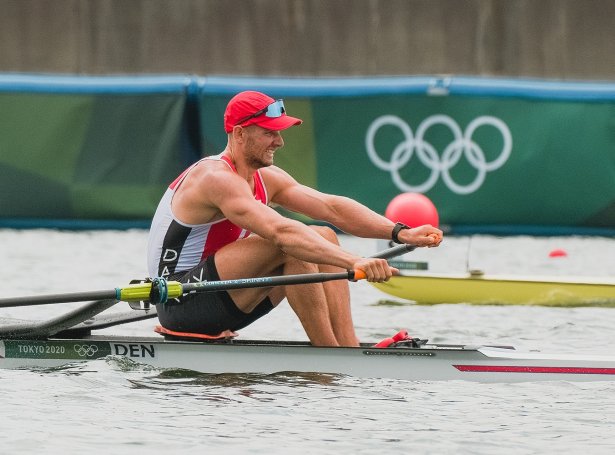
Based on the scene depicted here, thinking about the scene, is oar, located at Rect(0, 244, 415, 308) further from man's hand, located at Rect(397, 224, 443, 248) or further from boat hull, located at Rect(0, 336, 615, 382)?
man's hand, located at Rect(397, 224, 443, 248)

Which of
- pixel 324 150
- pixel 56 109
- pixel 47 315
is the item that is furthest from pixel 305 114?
pixel 47 315

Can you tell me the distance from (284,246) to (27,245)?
22.5ft

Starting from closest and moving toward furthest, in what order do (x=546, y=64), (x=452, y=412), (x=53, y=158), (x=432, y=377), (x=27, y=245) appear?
(x=452, y=412)
(x=432, y=377)
(x=27, y=245)
(x=53, y=158)
(x=546, y=64)

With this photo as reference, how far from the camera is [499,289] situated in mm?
11000

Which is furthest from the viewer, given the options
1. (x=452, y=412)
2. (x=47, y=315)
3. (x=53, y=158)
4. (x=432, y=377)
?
(x=53, y=158)

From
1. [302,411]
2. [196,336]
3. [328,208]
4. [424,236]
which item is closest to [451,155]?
[328,208]

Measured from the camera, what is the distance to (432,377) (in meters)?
7.72

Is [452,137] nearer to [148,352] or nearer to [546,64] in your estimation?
[546,64]

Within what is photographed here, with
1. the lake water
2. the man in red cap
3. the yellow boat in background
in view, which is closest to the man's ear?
the man in red cap

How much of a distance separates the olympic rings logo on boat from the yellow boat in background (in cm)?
368

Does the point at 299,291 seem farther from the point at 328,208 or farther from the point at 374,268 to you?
the point at 328,208

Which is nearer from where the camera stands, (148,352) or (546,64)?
(148,352)

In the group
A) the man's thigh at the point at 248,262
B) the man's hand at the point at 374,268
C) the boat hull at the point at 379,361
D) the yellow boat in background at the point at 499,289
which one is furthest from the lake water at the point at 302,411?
the yellow boat in background at the point at 499,289

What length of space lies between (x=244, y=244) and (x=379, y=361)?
95 cm
